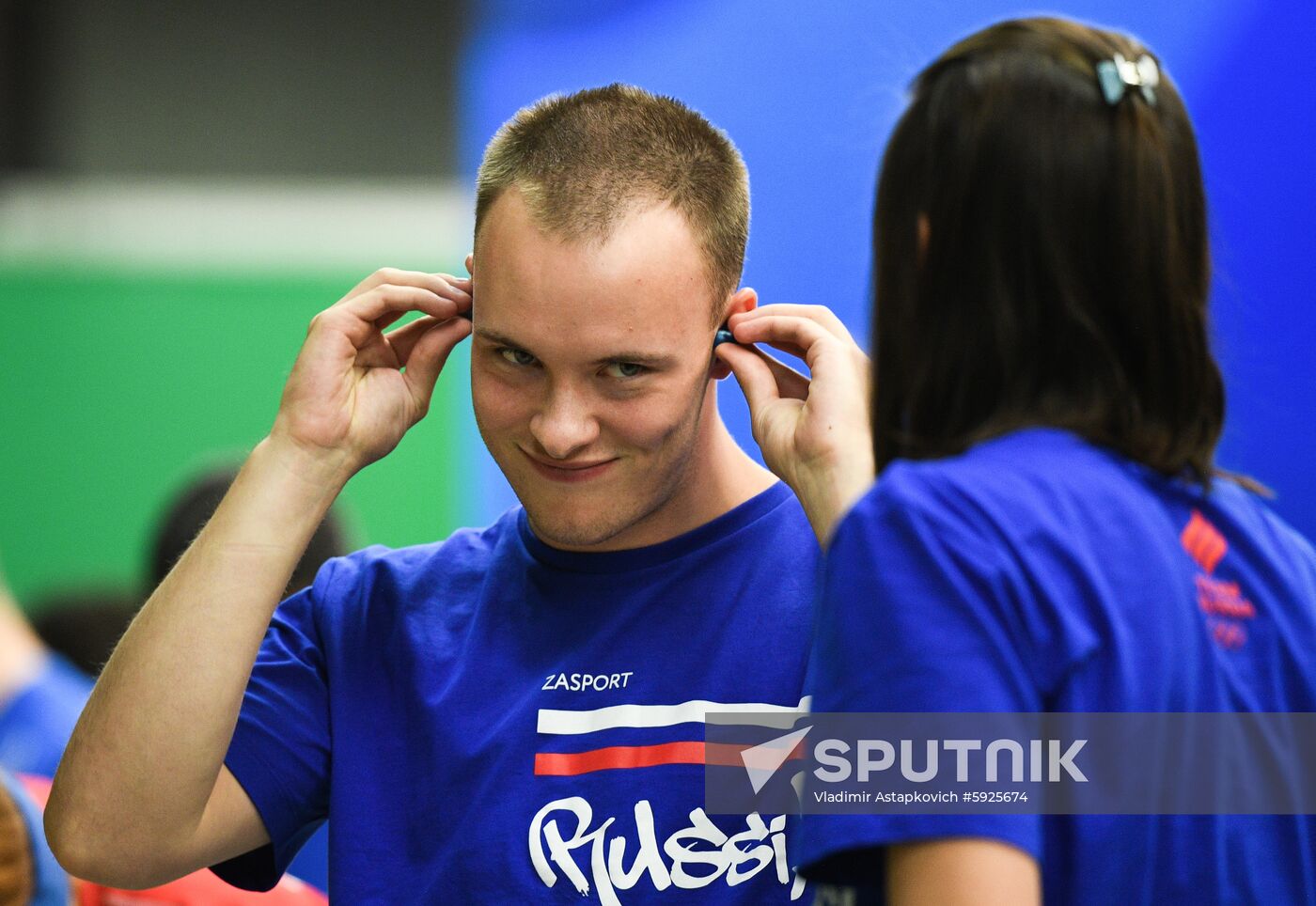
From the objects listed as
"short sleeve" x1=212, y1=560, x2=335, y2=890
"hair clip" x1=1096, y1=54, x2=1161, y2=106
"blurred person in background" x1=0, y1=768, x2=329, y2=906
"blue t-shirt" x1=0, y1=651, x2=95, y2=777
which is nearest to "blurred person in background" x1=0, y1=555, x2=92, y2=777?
"blue t-shirt" x1=0, y1=651, x2=95, y2=777

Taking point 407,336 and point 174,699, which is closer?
point 174,699

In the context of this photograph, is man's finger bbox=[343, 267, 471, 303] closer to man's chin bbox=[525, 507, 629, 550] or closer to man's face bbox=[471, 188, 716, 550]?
man's face bbox=[471, 188, 716, 550]

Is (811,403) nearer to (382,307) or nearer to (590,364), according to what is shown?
(590,364)

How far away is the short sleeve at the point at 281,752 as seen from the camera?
5.03 feet

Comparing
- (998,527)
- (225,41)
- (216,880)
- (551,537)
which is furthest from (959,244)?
(225,41)

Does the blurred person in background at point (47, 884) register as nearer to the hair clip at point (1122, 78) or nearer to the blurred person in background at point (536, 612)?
the blurred person in background at point (536, 612)

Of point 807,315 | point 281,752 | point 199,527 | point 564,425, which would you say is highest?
point 807,315

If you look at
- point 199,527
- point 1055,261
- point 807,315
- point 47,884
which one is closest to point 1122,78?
point 1055,261

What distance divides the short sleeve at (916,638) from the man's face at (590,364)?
0.51 meters

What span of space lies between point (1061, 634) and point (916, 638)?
93mm

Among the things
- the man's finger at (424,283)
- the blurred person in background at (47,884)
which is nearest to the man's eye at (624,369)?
the man's finger at (424,283)

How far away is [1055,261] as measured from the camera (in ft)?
3.36

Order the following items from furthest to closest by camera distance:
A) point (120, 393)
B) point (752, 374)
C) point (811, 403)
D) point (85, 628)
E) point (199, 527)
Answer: point (120, 393), point (85, 628), point (199, 527), point (752, 374), point (811, 403)

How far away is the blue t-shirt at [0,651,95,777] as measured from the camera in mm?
2385
